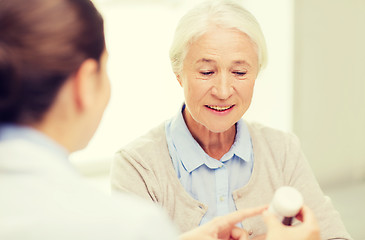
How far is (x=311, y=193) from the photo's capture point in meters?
1.28

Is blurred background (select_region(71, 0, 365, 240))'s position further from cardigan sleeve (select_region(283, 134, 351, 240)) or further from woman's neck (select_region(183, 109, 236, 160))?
woman's neck (select_region(183, 109, 236, 160))

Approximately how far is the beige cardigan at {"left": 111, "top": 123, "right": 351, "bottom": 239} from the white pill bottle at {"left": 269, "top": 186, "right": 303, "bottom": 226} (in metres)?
0.37

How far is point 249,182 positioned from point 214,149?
0.16m

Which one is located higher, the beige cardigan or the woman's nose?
the woman's nose

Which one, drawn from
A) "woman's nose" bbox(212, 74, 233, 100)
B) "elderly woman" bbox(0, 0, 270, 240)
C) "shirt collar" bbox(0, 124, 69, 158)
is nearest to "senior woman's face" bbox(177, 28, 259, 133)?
"woman's nose" bbox(212, 74, 233, 100)

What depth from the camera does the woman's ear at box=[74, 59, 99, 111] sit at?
643mm

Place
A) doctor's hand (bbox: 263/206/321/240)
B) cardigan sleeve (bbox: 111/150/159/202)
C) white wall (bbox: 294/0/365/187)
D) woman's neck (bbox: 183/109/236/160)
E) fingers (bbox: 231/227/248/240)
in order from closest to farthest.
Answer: doctor's hand (bbox: 263/206/321/240)
fingers (bbox: 231/227/248/240)
cardigan sleeve (bbox: 111/150/159/202)
woman's neck (bbox: 183/109/236/160)
white wall (bbox: 294/0/365/187)

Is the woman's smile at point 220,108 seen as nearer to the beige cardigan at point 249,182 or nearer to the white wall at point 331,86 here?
the beige cardigan at point 249,182

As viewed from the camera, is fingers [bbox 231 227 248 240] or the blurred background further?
the blurred background

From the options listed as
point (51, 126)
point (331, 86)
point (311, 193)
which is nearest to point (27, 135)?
point (51, 126)

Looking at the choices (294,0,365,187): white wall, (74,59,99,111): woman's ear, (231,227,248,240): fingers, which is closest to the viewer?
(74,59,99,111): woman's ear

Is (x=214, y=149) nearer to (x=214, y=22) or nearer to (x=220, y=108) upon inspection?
(x=220, y=108)

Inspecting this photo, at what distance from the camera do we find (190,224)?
118 centimetres

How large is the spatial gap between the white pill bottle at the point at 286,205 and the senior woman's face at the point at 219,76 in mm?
423
